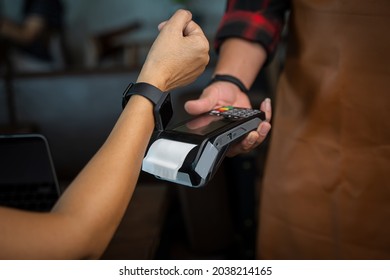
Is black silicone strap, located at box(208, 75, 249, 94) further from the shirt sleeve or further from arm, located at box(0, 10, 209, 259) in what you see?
arm, located at box(0, 10, 209, 259)

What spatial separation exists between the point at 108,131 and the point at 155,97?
0.07 metres

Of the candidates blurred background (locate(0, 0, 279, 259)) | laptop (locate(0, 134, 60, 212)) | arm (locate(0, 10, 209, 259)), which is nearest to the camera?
arm (locate(0, 10, 209, 259))

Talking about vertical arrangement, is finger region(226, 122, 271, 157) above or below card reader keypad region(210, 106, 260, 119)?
below

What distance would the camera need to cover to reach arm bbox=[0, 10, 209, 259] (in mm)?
316

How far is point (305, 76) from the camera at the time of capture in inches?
24.0

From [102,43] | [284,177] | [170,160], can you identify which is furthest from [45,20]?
[170,160]

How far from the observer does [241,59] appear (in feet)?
2.04

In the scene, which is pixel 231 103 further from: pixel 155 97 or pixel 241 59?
pixel 155 97

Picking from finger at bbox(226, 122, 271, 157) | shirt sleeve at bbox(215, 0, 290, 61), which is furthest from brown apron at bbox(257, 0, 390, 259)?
finger at bbox(226, 122, 271, 157)

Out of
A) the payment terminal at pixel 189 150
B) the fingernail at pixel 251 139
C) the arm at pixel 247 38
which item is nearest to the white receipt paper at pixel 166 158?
the payment terminal at pixel 189 150

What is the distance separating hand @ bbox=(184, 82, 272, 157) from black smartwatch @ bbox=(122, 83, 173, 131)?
8cm

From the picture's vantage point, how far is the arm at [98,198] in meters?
0.32
